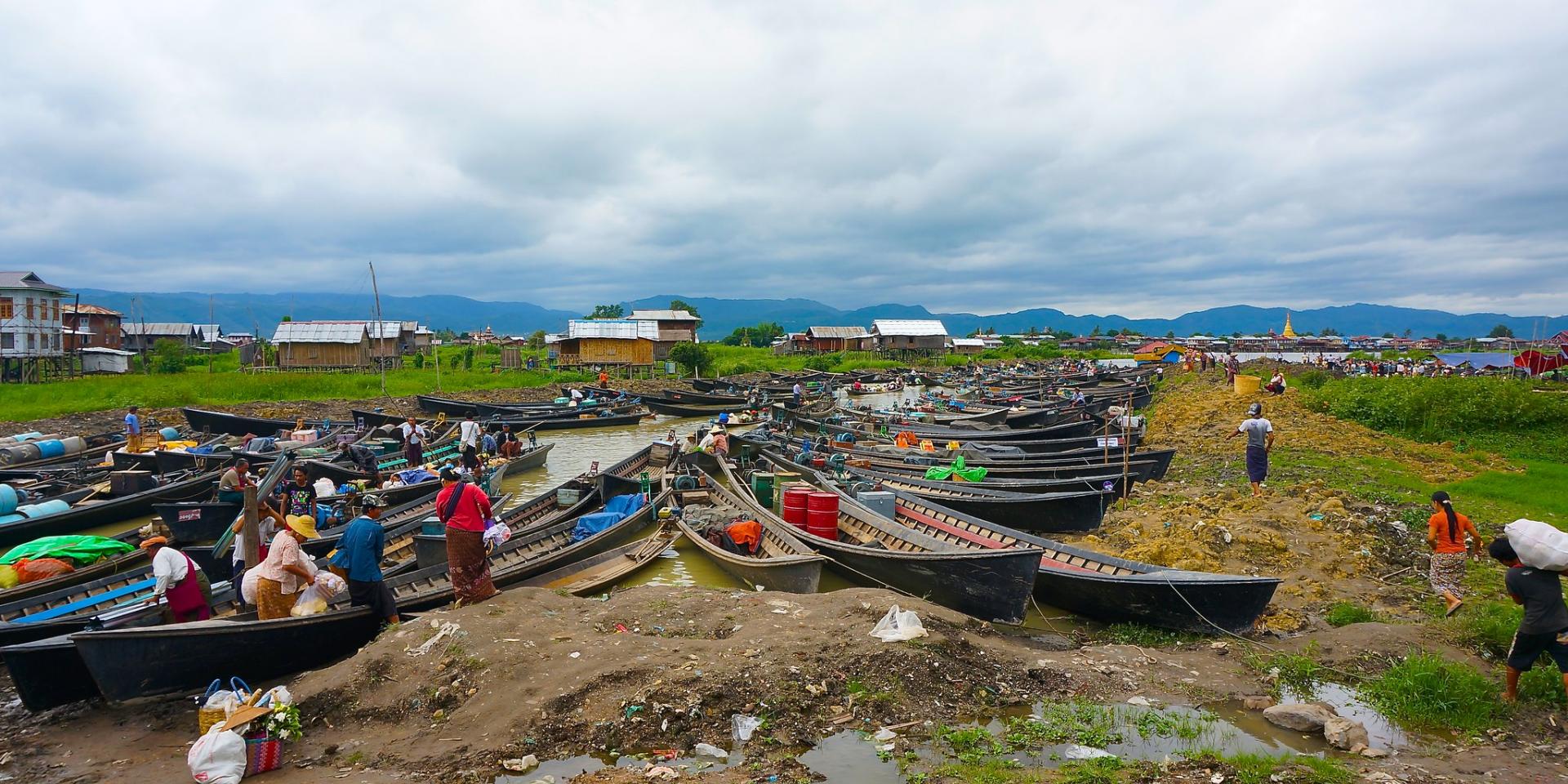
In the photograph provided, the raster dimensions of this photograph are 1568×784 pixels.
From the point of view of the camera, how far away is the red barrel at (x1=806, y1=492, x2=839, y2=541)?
12469mm

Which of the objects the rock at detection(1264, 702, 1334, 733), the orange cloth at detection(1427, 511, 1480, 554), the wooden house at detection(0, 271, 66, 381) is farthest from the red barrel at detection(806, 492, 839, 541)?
the wooden house at detection(0, 271, 66, 381)

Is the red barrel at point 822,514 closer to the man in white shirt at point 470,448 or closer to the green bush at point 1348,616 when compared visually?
the green bush at point 1348,616

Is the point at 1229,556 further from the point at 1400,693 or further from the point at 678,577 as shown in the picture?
the point at 678,577

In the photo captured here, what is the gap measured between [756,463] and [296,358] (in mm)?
41220

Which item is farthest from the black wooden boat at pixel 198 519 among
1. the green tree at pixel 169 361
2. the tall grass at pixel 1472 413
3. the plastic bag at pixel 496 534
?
the green tree at pixel 169 361

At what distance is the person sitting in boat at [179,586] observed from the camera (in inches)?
317

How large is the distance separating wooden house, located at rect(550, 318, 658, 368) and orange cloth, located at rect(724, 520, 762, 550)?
44.4 meters

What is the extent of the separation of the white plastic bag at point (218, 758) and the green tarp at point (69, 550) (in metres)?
7.17

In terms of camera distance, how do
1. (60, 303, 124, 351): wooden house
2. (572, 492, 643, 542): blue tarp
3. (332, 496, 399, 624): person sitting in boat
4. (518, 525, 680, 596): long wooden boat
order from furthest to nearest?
(60, 303, 124, 351): wooden house < (572, 492, 643, 542): blue tarp < (518, 525, 680, 596): long wooden boat < (332, 496, 399, 624): person sitting in boat

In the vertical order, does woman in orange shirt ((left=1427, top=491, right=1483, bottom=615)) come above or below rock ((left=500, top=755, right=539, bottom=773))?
above

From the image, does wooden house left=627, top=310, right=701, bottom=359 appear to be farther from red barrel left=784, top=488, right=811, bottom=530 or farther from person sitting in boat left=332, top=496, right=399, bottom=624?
person sitting in boat left=332, top=496, right=399, bottom=624

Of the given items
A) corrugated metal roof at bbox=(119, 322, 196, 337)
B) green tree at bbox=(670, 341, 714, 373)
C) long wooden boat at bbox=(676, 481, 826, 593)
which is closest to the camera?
long wooden boat at bbox=(676, 481, 826, 593)

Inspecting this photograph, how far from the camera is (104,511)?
15547 millimetres

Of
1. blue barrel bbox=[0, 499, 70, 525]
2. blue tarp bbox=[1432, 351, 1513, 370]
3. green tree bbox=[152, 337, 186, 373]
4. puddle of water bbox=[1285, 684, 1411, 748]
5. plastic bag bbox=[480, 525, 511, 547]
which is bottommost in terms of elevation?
puddle of water bbox=[1285, 684, 1411, 748]
